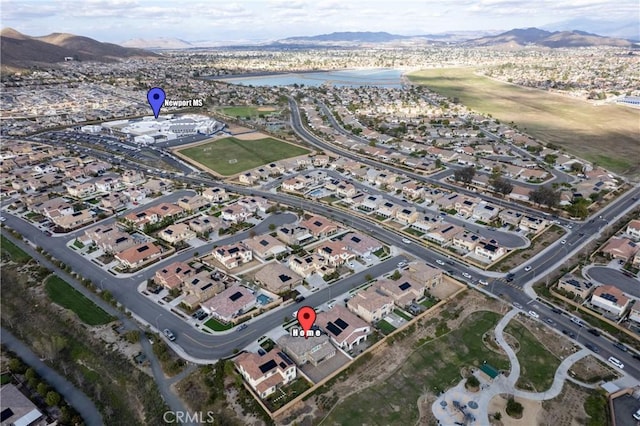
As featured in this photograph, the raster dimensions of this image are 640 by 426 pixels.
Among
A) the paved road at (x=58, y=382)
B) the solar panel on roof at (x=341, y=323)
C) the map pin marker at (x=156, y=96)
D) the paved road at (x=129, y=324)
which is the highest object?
the map pin marker at (x=156, y=96)

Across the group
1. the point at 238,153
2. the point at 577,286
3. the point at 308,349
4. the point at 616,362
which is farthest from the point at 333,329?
the point at 238,153

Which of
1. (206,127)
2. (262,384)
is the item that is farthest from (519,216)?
(206,127)

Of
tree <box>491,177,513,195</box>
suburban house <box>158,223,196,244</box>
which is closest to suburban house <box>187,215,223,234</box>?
suburban house <box>158,223,196,244</box>

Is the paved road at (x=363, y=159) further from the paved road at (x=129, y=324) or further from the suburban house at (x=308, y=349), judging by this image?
the paved road at (x=129, y=324)

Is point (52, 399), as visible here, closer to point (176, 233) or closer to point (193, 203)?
point (176, 233)

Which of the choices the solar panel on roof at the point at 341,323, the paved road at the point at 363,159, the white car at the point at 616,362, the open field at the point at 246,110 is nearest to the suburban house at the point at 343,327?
the solar panel on roof at the point at 341,323

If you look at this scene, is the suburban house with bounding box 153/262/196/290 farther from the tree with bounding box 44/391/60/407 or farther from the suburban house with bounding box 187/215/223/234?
the tree with bounding box 44/391/60/407
